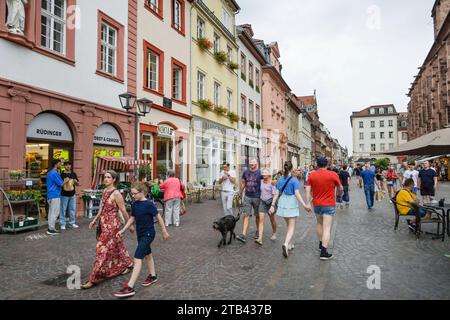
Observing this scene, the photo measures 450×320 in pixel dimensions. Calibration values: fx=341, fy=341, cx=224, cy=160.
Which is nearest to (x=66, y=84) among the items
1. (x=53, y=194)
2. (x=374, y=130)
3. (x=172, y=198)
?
(x=53, y=194)

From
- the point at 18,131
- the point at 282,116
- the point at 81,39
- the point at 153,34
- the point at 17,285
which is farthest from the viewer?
the point at 282,116

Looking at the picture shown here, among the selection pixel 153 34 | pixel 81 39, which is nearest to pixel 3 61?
pixel 81 39

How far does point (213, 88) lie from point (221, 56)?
2169mm

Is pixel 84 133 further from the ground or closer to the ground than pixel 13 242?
further from the ground

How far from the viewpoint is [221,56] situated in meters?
21.8

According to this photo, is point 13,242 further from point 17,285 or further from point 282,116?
point 282,116

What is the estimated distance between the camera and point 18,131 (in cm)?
924

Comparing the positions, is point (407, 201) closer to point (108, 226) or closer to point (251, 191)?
point (251, 191)
